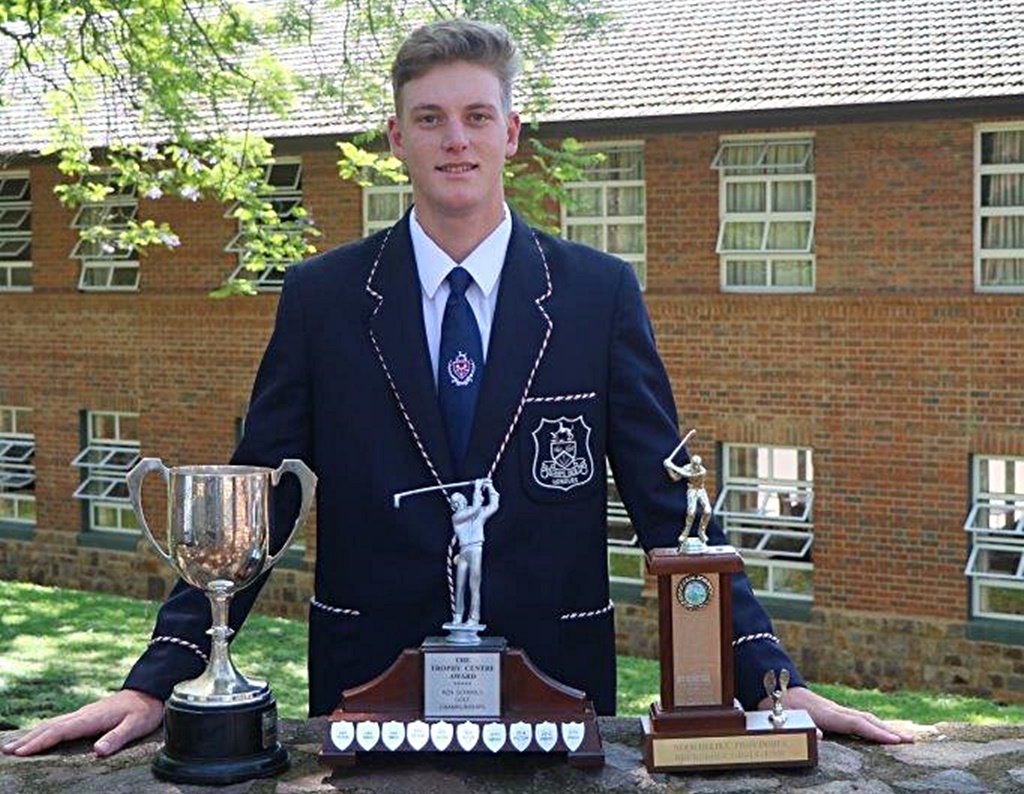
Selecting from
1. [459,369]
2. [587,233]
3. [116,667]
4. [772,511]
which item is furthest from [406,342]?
[587,233]

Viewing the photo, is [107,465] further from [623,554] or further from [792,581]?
[792,581]

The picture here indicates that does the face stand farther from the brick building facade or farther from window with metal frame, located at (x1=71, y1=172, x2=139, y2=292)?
window with metal frame, located at (x1=71, y1=172, x2=139, y2=292)

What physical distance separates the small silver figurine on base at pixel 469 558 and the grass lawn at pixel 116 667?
680cm

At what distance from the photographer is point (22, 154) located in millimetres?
17781

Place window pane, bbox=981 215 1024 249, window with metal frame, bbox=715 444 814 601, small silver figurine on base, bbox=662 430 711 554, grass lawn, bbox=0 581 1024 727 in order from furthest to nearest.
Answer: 1. window with metal frame, bbox=715 444 814 601
2. window pane, bbox=981 215 1024 249
3. grass lawn, bbox=0 581 1024 727
4. small silver figurine on base, bbox=662 430 711 554

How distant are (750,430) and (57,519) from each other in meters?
8.56

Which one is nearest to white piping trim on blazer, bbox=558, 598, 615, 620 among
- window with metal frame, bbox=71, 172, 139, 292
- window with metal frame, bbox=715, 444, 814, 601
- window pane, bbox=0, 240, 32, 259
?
window with metal frame, bbox=715, 444, 814, 601

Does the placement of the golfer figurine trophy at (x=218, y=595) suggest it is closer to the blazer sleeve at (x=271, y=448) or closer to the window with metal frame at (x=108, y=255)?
the blazer sleeve at (x=271, y=448)

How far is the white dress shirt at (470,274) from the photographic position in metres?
3.33

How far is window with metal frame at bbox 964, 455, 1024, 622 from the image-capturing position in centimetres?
1388

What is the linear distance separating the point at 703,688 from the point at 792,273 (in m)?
12.2

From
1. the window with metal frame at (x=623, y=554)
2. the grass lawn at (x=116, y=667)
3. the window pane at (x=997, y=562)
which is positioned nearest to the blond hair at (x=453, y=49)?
the grass lawn at (x=116, y=667)

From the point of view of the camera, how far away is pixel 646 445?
10.9 ft

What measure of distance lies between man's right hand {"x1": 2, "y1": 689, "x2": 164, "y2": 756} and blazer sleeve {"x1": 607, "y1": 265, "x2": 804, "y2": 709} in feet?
3.32
